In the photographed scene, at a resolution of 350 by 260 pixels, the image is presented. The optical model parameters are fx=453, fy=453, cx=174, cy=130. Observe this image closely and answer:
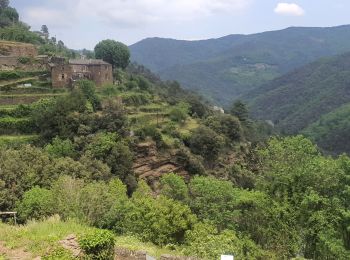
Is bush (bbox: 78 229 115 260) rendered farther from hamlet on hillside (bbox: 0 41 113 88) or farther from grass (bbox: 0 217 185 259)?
hamlet on hillside (bbox: 0 41 113 88)

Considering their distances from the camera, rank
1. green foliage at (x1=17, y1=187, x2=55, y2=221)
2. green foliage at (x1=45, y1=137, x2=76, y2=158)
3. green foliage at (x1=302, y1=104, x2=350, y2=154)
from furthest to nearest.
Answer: green foliage at (x1=302, y1=104, x2=350, y2=154)
green foliage at (x1=45, y1=137, x2=76, y2=158)
green foliage at (x1=17, y1=187, x2=55, y2=221)

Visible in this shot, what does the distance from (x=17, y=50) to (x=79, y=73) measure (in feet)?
36.6

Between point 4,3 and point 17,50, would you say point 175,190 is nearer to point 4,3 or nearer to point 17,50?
point 17,50

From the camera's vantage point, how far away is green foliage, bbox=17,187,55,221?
20359 mm

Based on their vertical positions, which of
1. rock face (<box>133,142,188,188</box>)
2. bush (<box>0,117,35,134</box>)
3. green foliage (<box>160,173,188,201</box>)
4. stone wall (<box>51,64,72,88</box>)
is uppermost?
stone wall (<box>51,64,72,88</box>)

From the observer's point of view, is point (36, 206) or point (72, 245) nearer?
point (72, 245)

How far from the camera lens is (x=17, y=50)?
57.3 m

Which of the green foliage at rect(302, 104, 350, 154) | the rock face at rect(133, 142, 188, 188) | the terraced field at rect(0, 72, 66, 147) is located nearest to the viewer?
the terraced field at rect(0, 72, 66, 147)

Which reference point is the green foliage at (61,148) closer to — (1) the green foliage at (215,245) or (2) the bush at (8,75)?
(2) the bush at (8,75)

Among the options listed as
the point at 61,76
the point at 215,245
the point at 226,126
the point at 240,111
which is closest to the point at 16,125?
the point at 61,76

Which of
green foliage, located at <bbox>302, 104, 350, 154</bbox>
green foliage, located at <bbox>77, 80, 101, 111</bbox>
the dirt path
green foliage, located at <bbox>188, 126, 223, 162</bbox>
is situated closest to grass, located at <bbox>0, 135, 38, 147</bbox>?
green foliage, located at <bbox>77, 80, 101, 111</bbox>

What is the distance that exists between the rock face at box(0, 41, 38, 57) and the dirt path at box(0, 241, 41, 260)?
1931 inches

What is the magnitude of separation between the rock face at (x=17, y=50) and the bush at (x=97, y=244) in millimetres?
50145

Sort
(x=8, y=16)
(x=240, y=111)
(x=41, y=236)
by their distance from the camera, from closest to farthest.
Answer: (x=41, y=236)
(x=240, y=111)
(x=8, y=16)
